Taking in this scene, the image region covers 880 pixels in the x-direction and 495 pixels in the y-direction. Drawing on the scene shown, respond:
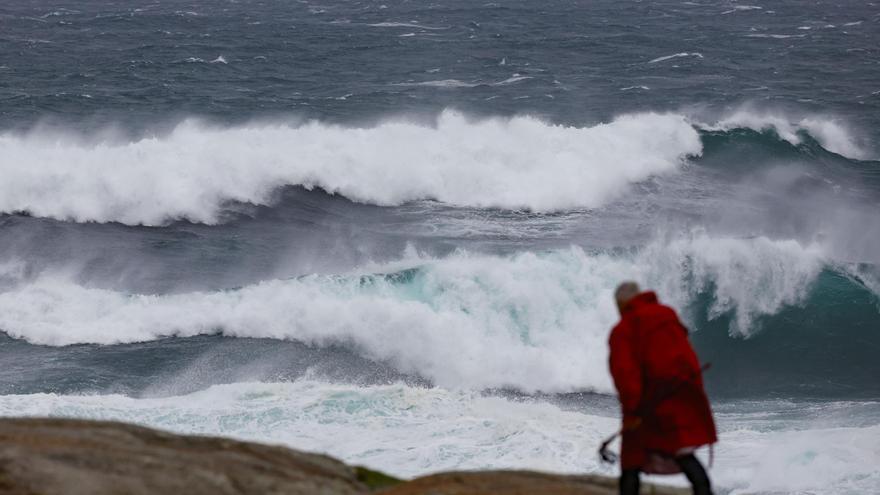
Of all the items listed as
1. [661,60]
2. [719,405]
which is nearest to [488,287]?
→ [719,405]

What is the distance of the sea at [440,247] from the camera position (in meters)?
17.2

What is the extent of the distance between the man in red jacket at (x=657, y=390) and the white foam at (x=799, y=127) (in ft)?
110

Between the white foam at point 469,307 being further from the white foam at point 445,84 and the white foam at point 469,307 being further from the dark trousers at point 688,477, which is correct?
the white foam at point 445,84

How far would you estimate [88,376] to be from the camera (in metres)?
19.2

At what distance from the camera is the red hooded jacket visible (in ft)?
21.0

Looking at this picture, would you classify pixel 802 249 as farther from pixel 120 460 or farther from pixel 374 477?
pixel 120 460

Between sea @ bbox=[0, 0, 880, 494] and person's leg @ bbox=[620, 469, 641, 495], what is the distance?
23.2 ft

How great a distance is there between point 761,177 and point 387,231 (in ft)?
42.1

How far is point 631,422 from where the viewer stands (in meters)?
6.47

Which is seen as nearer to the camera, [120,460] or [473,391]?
[120,460]

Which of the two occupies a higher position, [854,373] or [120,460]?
[120,460]

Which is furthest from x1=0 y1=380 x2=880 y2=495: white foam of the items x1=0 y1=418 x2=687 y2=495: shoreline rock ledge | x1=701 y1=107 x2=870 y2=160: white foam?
x1=701 y1=107 x2=870 y2=160: white foam

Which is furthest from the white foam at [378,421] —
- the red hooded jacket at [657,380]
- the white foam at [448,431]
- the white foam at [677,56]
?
the white foam at [677,56]

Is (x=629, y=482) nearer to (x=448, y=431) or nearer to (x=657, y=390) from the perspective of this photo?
(x=657, y=390)
